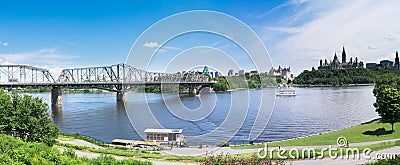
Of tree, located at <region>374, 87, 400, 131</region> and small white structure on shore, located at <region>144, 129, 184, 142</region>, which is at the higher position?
tree, located at <region>374, 87, 400, 131</region>

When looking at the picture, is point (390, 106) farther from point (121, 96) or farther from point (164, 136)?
point (121, 96)

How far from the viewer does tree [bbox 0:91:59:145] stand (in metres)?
16.5

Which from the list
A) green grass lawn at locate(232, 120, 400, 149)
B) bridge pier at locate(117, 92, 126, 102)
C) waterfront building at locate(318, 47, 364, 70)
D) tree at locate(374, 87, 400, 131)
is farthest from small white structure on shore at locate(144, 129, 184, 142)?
waterfront building at locate(318, 47, 364, 70)

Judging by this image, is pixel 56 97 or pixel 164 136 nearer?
pixel 164 136

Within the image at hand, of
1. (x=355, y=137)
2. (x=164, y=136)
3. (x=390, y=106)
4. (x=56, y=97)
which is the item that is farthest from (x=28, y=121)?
(x=56, y=97)

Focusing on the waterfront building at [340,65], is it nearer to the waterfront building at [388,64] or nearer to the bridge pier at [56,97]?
the waterfront building at [388,64]

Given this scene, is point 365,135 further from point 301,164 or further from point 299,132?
point 301,164

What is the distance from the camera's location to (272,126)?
27.5 meters

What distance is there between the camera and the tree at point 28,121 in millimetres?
16500

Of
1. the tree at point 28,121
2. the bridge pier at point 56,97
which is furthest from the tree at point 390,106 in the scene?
the bridge pier at point 56,97

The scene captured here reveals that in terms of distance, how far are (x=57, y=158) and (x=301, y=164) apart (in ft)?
24.4

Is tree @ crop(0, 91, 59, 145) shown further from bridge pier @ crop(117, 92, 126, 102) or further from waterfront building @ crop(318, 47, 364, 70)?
waterfront building @ crop(318, 47, 364, 70)

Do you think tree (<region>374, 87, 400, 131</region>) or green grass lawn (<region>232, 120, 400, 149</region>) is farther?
tree (<region>374, 87, 400, 131</region>)

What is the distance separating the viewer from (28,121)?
1683 centimetres
